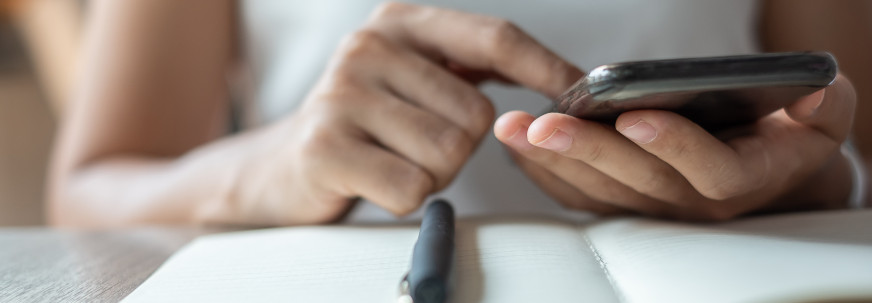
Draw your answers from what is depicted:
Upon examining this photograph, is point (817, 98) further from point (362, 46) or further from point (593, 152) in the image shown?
point (362, 46)

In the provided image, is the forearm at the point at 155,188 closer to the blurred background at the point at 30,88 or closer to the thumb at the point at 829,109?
the thumb at the point at 829,109

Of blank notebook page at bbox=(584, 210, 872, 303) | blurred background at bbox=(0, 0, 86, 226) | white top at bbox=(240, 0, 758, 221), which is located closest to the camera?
blank notebook page at bbox=(584, 210, 872, 303)

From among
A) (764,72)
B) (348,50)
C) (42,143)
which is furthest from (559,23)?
(42,143)

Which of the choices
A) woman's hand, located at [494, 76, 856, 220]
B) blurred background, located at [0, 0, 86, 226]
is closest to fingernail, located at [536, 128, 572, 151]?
woman's hand, located at [494, 76, 856, 220]

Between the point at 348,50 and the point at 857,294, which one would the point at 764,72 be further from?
the point at 348,50

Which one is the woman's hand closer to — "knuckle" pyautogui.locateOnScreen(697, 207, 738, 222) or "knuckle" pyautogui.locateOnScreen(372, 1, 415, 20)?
"knuckle" pyautogui.locateOnScreen(697, 207, 738, 222)
